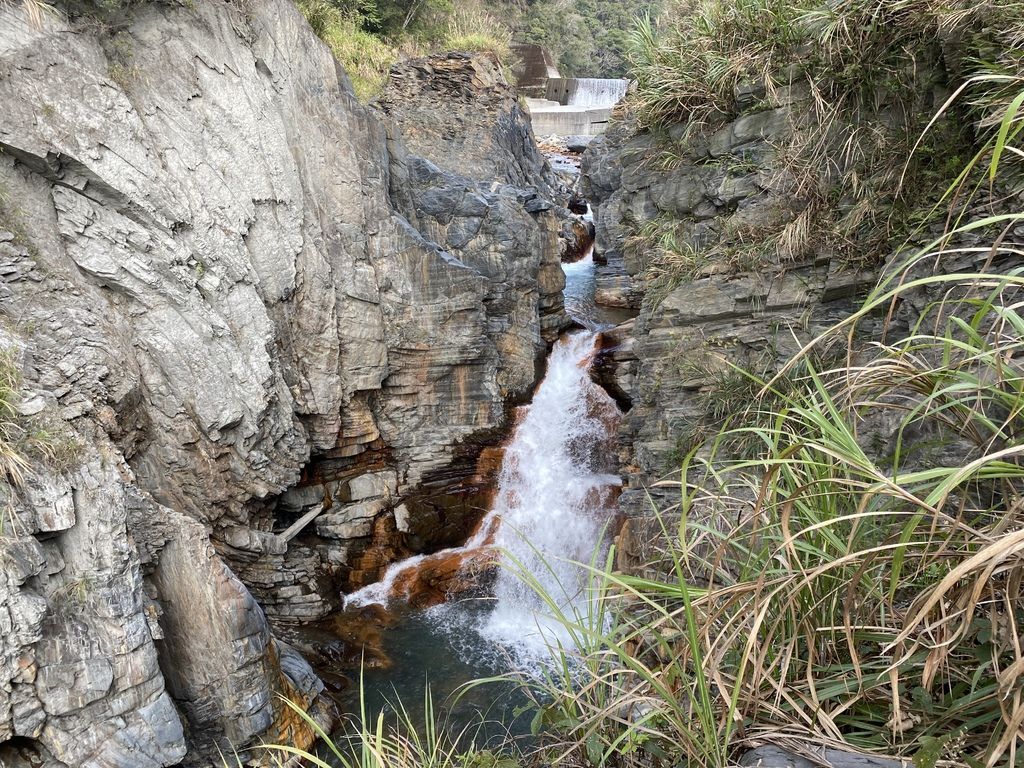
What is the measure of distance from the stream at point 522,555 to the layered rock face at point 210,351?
47 cm

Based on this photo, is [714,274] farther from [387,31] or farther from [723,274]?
[387,31]

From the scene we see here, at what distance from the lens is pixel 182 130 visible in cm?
631

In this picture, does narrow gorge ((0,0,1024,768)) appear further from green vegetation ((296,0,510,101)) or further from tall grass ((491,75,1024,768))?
green vegetation ((296,0,510,101))

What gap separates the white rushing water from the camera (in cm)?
741

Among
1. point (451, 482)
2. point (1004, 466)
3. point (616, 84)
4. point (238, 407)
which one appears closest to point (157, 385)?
point (238, 407)

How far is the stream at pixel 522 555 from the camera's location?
6371 millimetres

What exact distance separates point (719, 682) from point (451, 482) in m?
6.78

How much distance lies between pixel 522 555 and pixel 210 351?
13.7 feet

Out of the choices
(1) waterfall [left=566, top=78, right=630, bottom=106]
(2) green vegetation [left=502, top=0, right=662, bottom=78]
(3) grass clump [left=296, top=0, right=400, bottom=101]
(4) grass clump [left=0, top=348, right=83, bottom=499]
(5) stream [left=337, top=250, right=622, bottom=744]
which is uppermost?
(2) green vegetation [left=502, top=0, right=662, bottom=78]

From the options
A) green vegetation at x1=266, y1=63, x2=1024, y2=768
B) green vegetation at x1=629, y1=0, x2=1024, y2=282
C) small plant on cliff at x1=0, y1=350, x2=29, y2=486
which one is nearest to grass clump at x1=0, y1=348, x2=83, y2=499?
small plant on cliff at x1=0, y1=350, x2=29, y2=486

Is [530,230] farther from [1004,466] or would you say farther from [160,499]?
[1004,466]

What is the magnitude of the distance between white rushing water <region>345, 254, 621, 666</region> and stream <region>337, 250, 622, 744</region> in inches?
0.5

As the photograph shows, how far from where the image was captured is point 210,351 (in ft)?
20.3

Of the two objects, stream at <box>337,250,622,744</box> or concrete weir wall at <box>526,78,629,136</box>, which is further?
concrete weir wall at <box>526,78,629,136</box>
